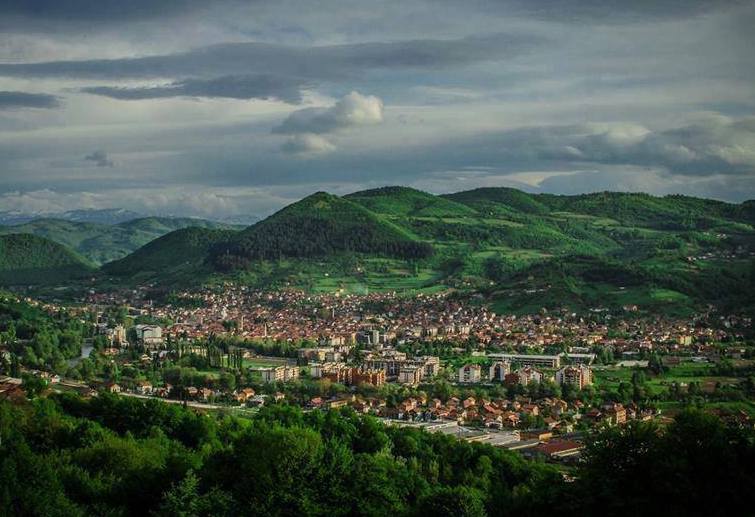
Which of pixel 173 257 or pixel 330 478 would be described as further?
pixel 173 257

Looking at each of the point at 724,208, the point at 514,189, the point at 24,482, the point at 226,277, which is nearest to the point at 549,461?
the point at 24,482

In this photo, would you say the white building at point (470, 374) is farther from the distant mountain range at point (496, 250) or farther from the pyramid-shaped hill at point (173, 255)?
the pyramid-shaped hill at point (173, 255)

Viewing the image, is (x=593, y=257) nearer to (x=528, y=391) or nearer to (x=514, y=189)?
(x=528, y=391)

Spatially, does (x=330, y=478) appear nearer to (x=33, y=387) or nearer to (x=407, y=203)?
(x=33, y=387)

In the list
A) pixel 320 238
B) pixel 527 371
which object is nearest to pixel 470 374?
pixel 527 371

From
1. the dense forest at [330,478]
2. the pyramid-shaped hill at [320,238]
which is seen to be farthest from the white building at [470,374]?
the pyramid-shaped hill at [320,238]
